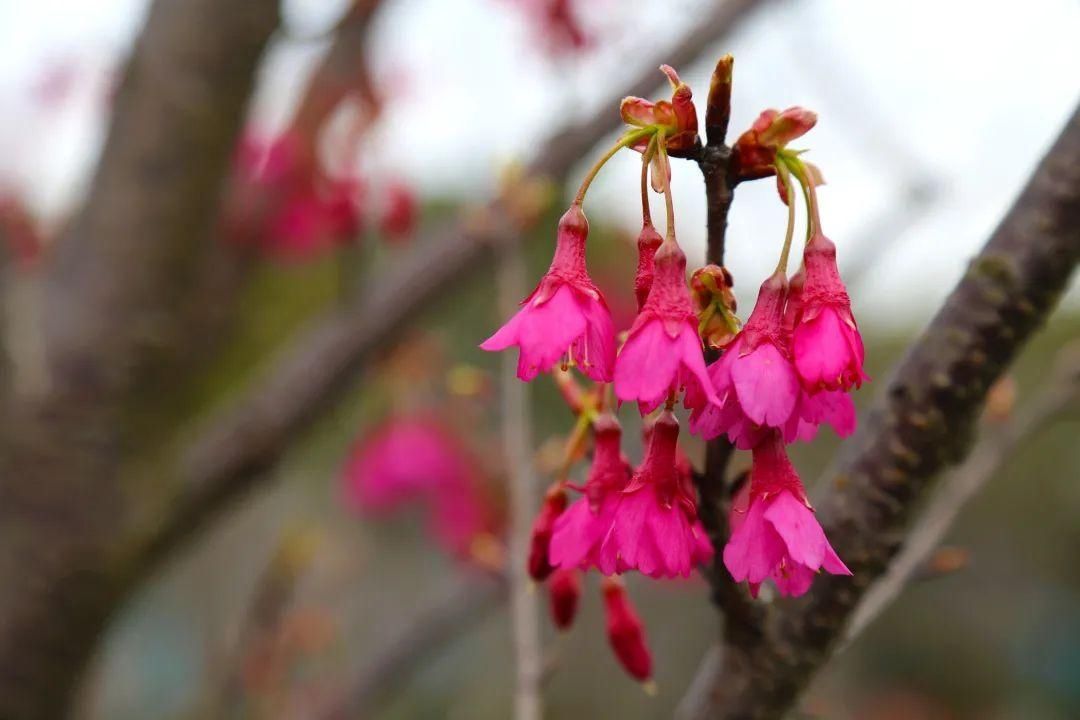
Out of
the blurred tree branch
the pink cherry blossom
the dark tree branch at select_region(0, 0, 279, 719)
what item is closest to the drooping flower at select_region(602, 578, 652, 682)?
the blurred tree branch

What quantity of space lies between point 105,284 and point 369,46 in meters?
0.89

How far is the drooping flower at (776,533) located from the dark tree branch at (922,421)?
6.6 inches

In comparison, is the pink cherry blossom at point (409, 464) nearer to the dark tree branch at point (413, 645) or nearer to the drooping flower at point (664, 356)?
the dark tree branch at point (413, 645)

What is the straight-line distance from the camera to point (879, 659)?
8.14 meters

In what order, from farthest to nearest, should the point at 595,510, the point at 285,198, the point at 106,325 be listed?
the point at 285,198 < the point at 106,325 < the point at 595,510

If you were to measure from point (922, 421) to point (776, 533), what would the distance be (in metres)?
0.24

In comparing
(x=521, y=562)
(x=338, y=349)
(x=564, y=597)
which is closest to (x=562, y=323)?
(x=564, y=597)

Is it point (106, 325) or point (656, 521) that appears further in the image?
point (106, 325)

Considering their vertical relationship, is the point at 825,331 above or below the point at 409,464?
below

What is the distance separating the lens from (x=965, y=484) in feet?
4.32

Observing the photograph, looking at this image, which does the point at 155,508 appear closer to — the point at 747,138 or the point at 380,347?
the point at 380,347

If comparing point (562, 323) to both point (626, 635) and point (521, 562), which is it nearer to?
point (626, 635)

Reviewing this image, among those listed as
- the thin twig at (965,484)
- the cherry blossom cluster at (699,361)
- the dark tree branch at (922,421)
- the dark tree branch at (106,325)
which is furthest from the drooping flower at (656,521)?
the dark tree branch at (106,325)

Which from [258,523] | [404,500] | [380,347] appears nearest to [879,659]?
[258,523]
